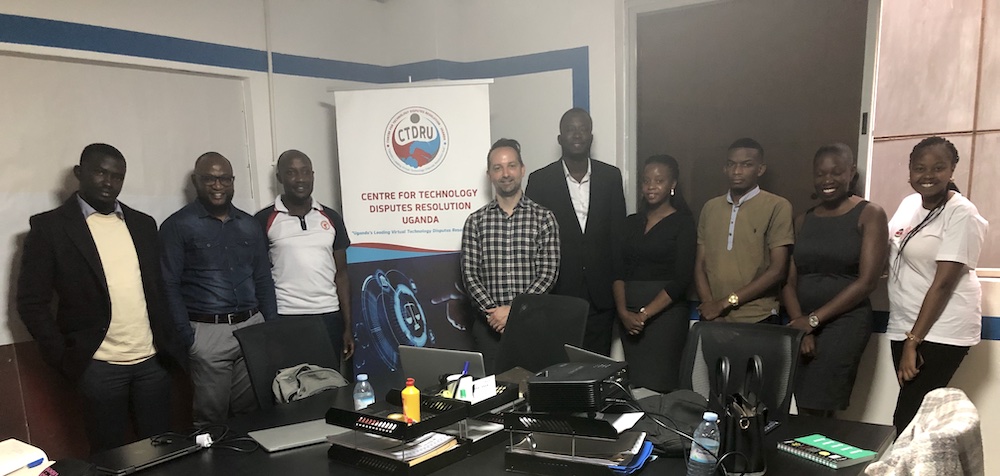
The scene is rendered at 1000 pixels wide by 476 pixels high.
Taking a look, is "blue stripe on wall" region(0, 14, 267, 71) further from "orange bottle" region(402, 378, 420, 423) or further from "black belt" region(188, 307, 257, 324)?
"orange bottle" region(402, 378, 420, 423)

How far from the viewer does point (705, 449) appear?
1572 millimetres

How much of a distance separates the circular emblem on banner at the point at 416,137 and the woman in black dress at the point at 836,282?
2091 mm

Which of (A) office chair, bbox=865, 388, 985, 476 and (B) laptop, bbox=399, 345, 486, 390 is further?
(B) laptop, bbox=399, 345, 486, 390

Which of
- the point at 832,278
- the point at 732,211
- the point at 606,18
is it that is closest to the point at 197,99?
the point at 606,18

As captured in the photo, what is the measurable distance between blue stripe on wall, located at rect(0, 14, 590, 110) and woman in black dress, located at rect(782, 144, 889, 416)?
1.64 m

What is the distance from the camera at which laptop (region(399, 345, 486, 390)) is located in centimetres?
204

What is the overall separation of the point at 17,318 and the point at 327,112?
6.94 ft

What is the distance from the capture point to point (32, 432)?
9.37 ft

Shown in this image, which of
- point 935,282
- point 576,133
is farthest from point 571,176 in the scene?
point 935,282

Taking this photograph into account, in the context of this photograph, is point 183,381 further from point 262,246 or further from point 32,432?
point 262,246

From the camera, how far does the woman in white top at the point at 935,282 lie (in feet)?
8.64

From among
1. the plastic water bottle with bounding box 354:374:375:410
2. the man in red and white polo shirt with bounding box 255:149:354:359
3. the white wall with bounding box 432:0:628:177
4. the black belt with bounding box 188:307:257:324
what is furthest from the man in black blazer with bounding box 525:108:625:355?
the black belt with bounding box 188:307:257:324

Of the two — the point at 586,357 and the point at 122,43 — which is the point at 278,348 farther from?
the point at 122,43

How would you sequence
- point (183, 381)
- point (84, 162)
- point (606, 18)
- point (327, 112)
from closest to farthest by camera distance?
point (84, 162), point (183, 381), point (606, 18), point (327, 112)
